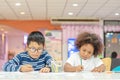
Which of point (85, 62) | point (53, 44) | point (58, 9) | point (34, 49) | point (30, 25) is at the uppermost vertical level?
point (58, 9)

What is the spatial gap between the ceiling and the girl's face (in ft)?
16.3

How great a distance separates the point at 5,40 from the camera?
9.93 meters

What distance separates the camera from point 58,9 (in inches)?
314

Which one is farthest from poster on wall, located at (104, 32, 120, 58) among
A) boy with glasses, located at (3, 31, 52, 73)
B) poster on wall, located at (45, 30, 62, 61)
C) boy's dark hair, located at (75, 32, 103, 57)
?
boy with glasses, located at (3, 31, 52, 73)

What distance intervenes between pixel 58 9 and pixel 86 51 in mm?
6110

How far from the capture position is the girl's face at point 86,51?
1.96 m

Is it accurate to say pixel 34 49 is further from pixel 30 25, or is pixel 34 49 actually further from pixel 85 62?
pixel 30 25

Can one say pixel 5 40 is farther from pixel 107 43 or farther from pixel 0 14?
pixel 107 43

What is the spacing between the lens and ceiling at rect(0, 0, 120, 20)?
697cm

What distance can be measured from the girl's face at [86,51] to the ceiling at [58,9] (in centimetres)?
495

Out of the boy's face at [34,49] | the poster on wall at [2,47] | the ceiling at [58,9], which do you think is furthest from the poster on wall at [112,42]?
the boy's face at [34,49]

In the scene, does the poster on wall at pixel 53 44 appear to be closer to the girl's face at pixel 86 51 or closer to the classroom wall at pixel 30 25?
the classroom wall at pixel 30 25

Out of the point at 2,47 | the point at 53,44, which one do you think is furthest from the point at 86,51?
the point at 2,47

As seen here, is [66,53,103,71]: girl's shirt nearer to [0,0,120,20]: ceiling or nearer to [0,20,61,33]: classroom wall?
[0,0,120,20]: ceiling
